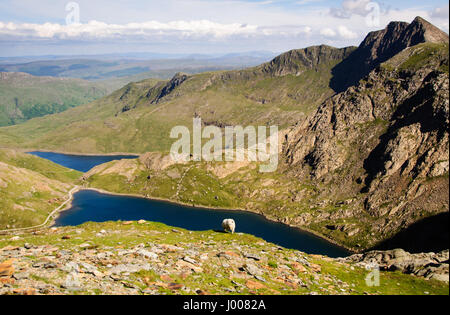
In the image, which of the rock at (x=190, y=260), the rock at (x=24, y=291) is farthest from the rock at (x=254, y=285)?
the rock at (x=24, y=291)

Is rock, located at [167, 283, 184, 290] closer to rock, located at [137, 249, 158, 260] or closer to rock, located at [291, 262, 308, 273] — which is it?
rock, located at [137, 249, 158, 260]

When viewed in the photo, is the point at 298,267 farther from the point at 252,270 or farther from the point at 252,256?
the point at 252,270

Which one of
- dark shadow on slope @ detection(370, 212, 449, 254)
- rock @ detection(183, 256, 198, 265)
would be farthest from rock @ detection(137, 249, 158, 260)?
dark shadow on slope @ detection(370, 212, 449, 254)

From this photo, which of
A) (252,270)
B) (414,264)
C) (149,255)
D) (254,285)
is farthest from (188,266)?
(414,264)
